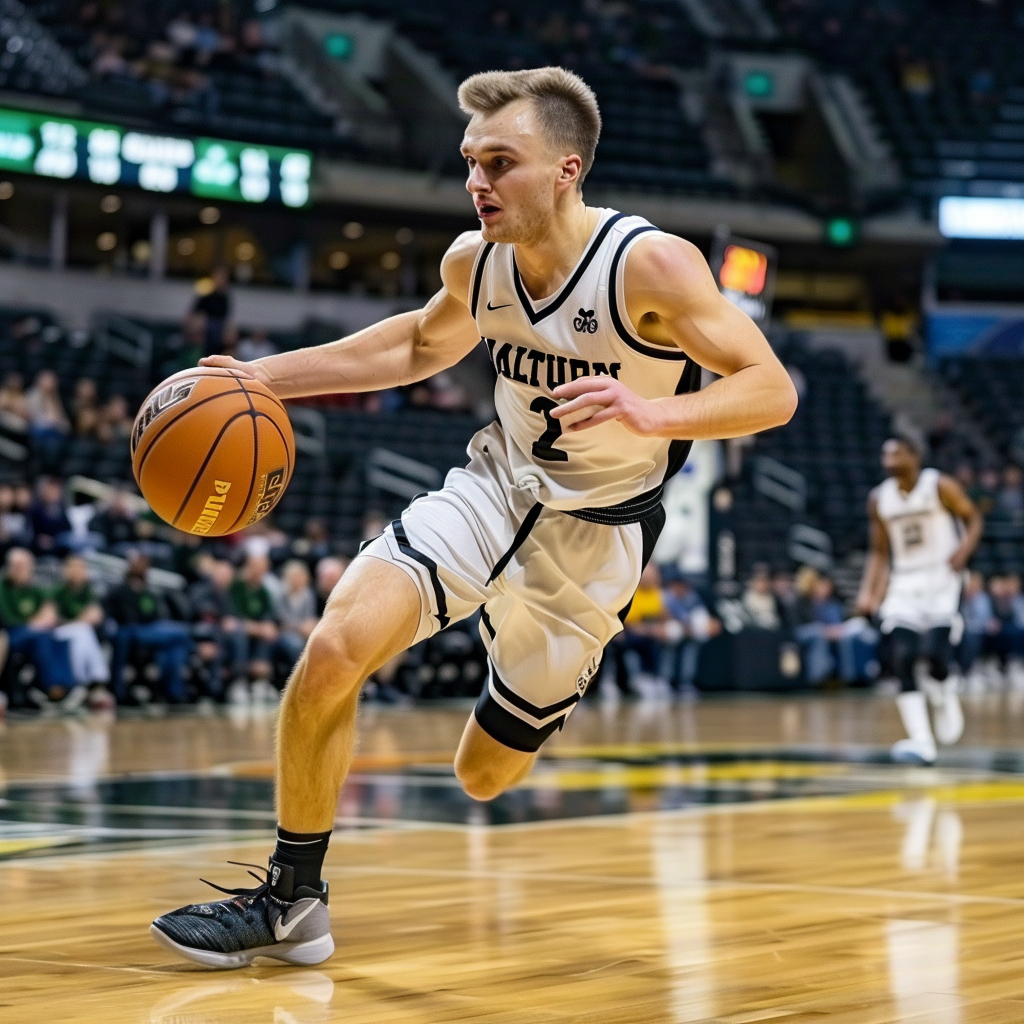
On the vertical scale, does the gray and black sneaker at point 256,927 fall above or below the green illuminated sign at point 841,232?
below

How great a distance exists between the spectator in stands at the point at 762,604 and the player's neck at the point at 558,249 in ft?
41.4

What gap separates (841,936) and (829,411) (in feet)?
62.8

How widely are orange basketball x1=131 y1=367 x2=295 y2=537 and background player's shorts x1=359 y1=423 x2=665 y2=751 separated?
0.27m

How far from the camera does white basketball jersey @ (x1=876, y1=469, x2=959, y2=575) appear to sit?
28.5 ft

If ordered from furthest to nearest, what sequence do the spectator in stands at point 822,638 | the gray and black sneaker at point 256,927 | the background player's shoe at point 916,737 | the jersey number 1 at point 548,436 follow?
the spectator in stands at point 822,638
the background player's shoe at point 916,737
the jersey number 1 at point 548,436
the gray and black sneaker at point 256,927

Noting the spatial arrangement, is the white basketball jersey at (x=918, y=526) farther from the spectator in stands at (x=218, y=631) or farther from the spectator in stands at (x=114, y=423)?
the spectator in stands at (x=114, y=423)

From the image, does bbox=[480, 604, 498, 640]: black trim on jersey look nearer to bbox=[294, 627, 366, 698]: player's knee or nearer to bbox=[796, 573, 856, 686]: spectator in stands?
bbox=[294, 627, 366, 698]: player's knee

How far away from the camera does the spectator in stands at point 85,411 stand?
1412 cm

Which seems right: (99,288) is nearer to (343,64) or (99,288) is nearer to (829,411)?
(343,64)

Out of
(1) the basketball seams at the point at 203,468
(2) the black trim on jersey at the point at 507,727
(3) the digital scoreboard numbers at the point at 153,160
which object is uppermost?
(3) the digital scoreboard numbers at the point at 153,160

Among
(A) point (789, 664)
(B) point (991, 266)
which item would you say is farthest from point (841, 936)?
(B) point (991, 266)

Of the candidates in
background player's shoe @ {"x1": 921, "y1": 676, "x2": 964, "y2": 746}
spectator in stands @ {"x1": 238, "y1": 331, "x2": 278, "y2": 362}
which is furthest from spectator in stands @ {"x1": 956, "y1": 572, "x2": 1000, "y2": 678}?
background player's shoe @ {"x1": 921, "y1": 676, "x2": 964, "y2": 746}

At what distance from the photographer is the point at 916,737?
8.40 metres

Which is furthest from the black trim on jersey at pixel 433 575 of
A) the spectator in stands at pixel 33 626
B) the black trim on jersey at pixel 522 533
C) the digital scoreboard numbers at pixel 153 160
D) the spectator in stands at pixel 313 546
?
the digital scoreboard numbers at pixel 153 160
